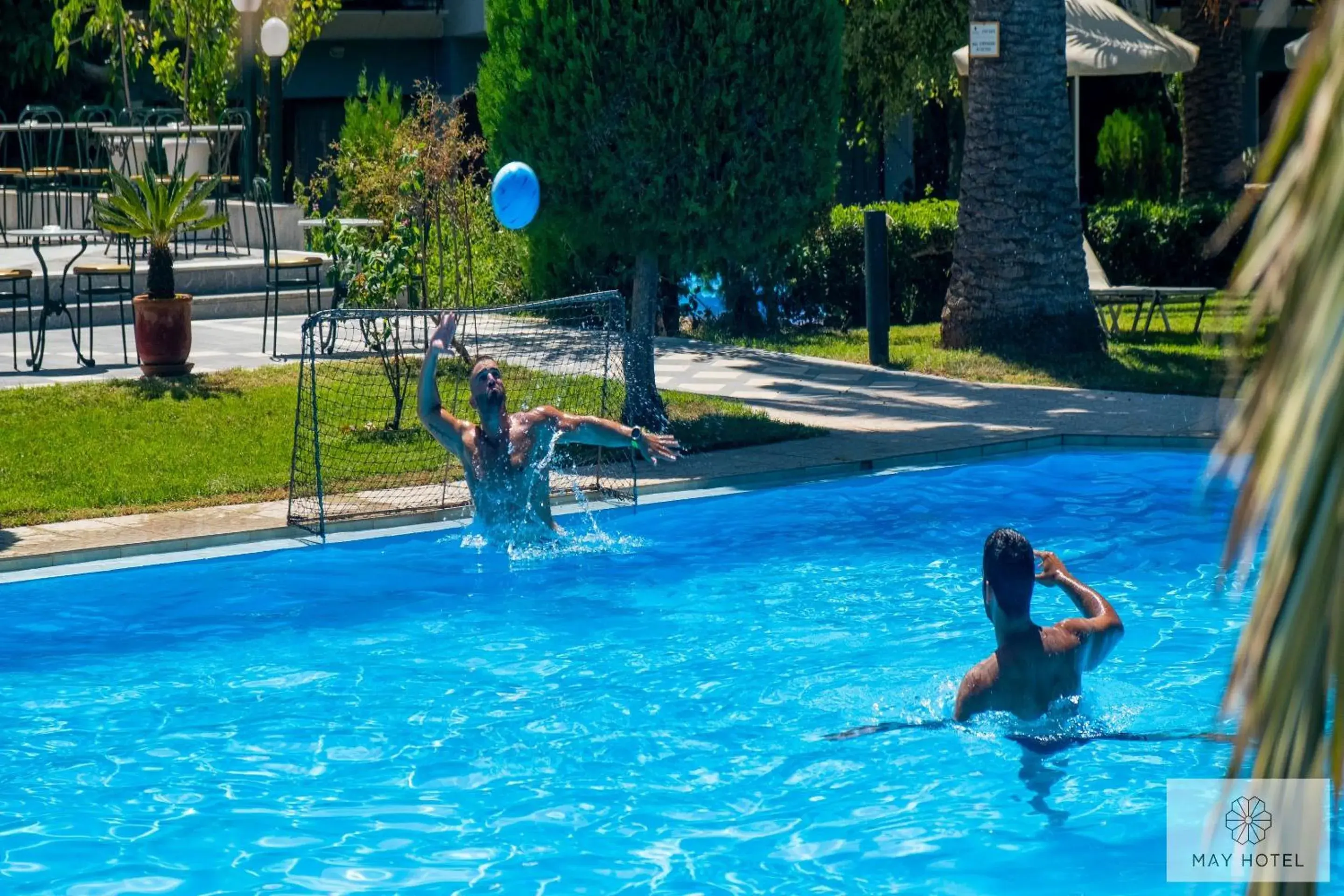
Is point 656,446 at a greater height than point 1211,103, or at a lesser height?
lesser

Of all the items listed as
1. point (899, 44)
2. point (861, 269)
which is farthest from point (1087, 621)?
point (899, 44)

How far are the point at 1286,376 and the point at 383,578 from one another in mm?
8927

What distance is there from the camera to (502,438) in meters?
9.65

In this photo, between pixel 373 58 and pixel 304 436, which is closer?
pixel 304 436

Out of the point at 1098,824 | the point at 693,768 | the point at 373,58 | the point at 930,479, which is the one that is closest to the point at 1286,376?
the point at 1098,824

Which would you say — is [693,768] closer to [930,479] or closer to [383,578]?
[383,578]

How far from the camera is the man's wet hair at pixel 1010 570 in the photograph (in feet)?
20.5

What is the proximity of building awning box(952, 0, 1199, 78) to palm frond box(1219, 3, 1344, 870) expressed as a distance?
17.9m

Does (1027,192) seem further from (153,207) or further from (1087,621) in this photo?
(1087,621)

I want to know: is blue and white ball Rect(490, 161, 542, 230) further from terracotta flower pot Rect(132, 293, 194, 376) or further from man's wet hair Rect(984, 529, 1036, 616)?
man's wet hair Rect(984, 529, 1036, 616)

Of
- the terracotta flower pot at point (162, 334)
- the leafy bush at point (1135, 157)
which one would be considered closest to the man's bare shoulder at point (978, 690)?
the terracotta flower pot at point (162, 334)

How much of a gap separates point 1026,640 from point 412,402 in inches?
305

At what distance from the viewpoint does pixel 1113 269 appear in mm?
20141

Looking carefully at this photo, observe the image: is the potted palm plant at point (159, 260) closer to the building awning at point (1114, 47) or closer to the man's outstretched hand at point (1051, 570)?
the building awning at point (1114, 47)
